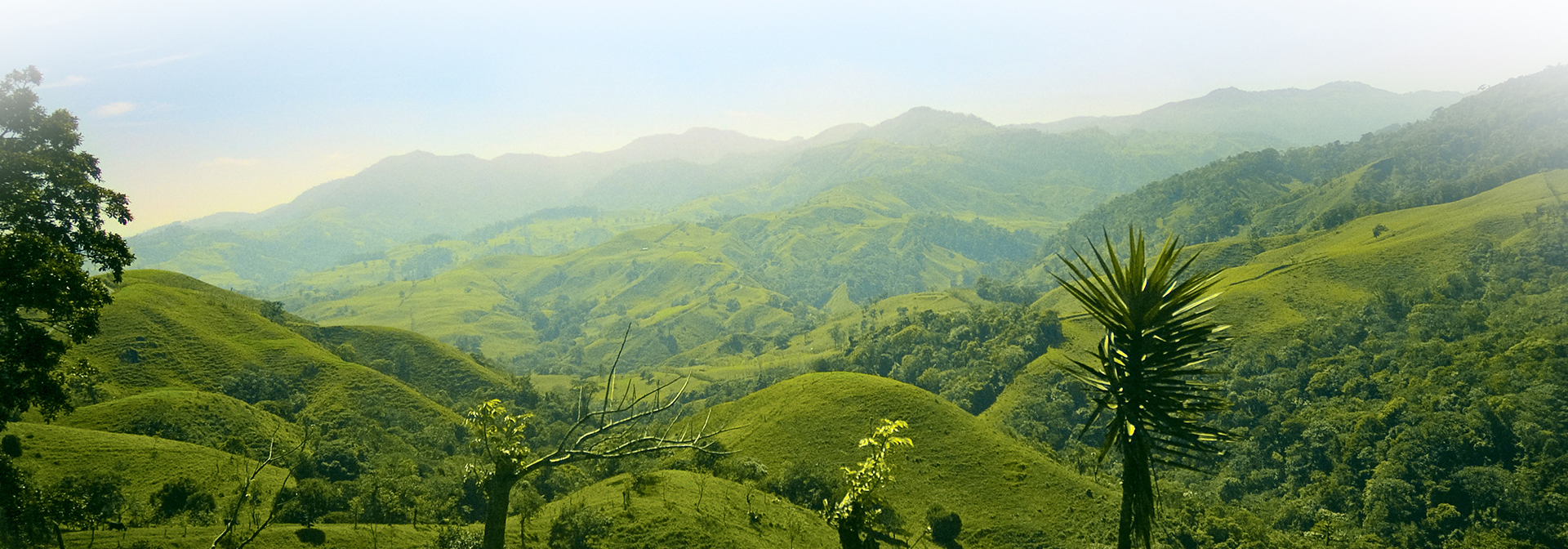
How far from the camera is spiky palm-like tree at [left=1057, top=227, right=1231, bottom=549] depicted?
10.6 metres

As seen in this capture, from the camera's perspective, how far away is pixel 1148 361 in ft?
35.3

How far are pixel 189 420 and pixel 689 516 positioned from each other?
208 ft

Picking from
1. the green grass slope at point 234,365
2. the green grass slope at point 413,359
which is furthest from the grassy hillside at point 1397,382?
the green grass slope at point 413,359

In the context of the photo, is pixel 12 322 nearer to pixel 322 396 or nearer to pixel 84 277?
pixel 84 277

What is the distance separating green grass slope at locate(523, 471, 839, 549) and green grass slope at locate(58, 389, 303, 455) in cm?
3712

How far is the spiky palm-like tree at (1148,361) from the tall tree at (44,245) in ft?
76.1

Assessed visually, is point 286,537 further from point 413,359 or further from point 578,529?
point 413,359

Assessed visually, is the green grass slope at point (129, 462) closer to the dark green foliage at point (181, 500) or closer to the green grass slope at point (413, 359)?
the dark green foliage at point (181, 500)

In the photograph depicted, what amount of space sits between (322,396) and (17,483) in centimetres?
10127

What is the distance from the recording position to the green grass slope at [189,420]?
2717 inches

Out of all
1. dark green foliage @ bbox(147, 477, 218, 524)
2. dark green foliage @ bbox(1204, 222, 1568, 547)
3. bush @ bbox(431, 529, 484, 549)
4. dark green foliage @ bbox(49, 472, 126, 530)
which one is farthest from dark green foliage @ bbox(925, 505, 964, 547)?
dark green foliage @ bbox(49, 472, 126, 530)

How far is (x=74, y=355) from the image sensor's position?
8300cm

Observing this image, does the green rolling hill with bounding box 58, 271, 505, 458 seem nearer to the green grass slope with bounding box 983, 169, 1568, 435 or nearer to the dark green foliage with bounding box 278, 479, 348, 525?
the dark green foliage with bounding box 278, 479, 348, 525

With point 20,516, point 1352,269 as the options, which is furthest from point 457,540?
point 1352,269
